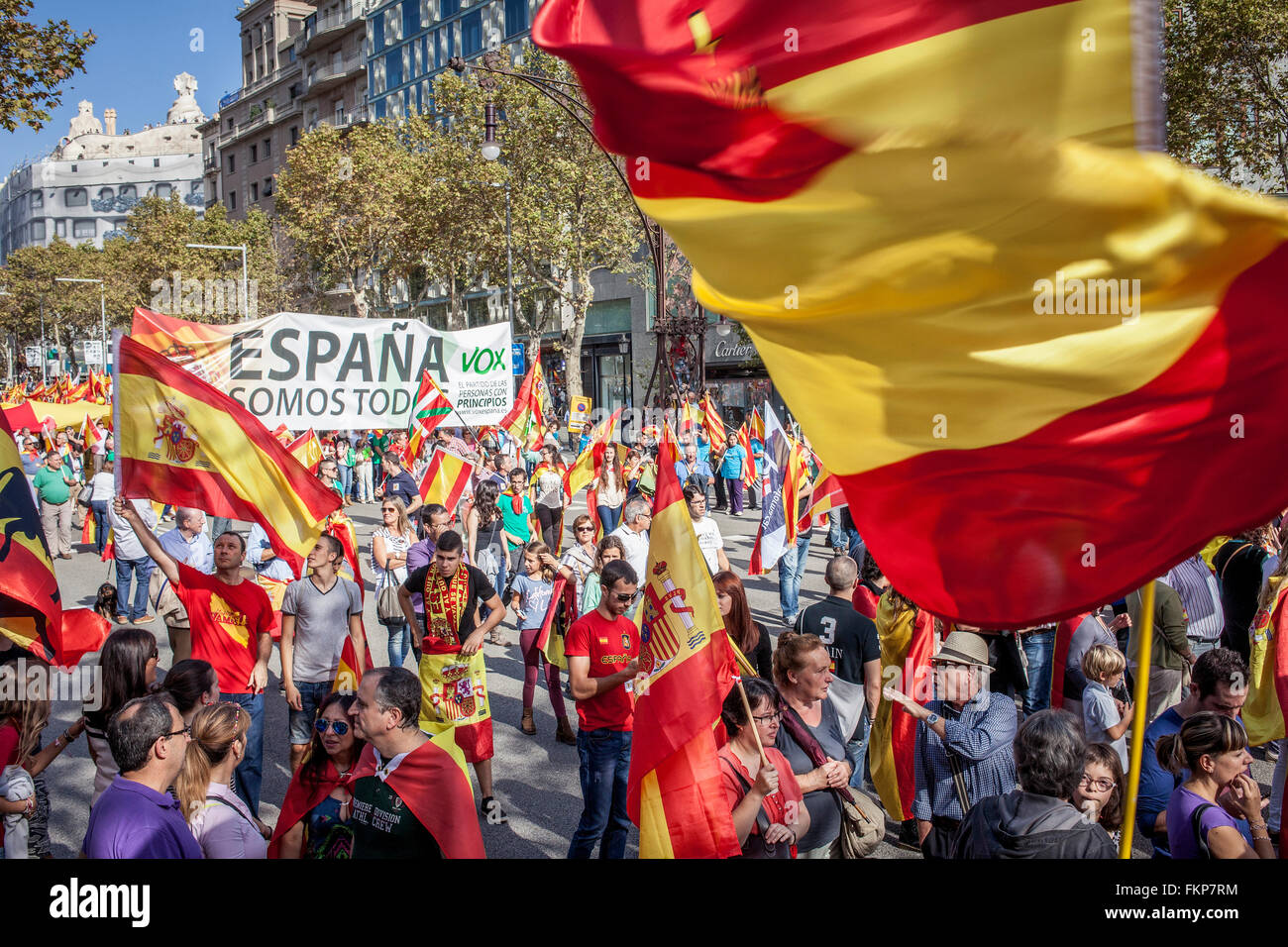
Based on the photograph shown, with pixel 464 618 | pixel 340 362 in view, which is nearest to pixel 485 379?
pixel 340 362

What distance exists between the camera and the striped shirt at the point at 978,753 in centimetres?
465

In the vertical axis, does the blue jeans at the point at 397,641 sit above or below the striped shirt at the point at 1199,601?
below

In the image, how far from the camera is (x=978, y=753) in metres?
4.62

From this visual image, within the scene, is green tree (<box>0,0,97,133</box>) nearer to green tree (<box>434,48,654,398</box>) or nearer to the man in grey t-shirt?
the man in grey t-shirt

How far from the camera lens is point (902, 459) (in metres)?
2.72

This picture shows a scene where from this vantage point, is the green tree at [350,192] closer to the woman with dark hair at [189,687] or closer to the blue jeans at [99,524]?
the blue jeans at [99,524]

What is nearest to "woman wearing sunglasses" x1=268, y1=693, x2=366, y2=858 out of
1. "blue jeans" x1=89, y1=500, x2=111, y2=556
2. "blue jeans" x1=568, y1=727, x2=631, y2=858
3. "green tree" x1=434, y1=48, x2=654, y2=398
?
"blue jeans" x1=568, y1=727, x2=631, y2=858

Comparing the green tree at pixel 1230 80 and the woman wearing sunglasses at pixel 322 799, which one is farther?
the green tree at pixel 1230 80

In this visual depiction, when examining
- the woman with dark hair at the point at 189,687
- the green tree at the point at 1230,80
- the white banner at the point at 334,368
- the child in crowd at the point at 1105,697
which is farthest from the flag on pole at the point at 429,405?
the green tree at the point at 1230,80

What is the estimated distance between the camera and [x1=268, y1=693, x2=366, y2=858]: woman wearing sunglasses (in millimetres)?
3818

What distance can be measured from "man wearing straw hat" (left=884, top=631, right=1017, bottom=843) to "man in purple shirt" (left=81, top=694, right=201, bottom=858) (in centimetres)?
296

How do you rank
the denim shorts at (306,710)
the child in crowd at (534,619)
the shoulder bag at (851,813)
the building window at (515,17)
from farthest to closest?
1. the building window at (515,17)
2. the child in crowd at (534,619)
3. the denim shorts at (306,710)
4. the shoulder bag at (851,813)

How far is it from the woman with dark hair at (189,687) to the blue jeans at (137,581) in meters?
7.47

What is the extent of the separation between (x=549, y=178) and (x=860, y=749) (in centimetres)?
3122
